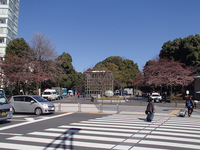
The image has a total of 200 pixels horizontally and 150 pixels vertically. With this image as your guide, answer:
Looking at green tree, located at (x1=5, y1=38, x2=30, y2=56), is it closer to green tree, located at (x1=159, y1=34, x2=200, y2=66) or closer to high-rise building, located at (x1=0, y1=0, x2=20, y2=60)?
high-rise building, located at (x1=0, y1=0, x2=20, y2=60)

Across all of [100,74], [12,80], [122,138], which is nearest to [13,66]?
[12,80]

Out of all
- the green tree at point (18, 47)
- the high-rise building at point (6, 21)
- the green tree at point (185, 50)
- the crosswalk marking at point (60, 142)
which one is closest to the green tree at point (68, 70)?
the high-rise building at point (6, 21)

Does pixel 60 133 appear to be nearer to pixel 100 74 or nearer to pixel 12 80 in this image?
pixel 12 80

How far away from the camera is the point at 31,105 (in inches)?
595

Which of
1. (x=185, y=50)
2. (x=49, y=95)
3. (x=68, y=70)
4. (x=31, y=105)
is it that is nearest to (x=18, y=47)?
(x=49, y=95)

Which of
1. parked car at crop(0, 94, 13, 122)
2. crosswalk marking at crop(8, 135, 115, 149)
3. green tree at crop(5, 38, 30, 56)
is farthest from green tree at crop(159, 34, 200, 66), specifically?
crosswalk marking at crop(8, 135, 115, 149)

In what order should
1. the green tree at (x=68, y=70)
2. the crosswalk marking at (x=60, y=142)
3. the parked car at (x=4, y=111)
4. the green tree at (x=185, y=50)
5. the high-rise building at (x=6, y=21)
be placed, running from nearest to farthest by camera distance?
the crosswalk marking at (x=60, y=142) < the parked car at (x=4, y=111) < the green tree at (x=185, y=50) < the high-rise building at (x=6, y=21) < the green tree at (x=68, y=70)

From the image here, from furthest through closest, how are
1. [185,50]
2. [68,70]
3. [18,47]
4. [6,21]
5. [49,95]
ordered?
[68,70] → [6,21] → [185,50] → [18,47] → [49,95]

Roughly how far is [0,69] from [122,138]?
30.1m

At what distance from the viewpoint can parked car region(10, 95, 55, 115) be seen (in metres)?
14.9

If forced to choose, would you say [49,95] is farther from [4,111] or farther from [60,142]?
[60,142]

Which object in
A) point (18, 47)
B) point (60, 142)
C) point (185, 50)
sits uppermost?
point (18, 47)

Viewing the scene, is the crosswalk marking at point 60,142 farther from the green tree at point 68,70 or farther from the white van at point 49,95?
the green tree at point 68,70

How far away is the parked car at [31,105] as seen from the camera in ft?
48.8
